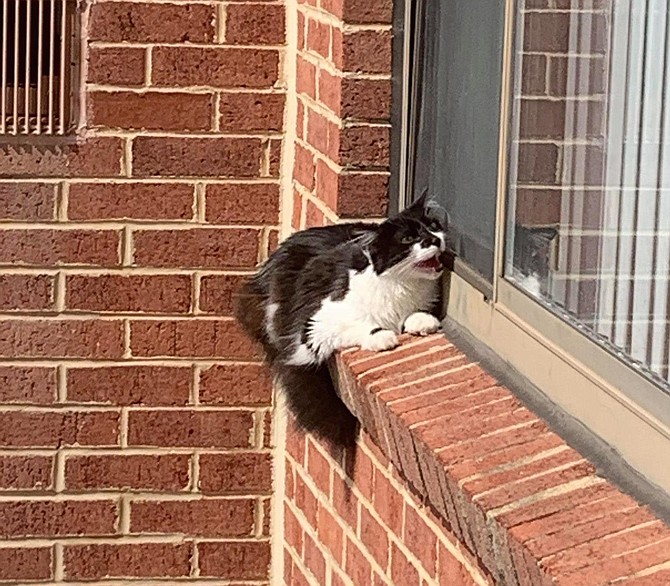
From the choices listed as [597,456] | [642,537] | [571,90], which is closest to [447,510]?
[597,456]

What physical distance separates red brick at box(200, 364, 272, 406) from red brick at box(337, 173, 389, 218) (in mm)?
612

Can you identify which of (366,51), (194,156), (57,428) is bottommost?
(57,428)

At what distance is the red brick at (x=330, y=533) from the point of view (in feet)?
9.31

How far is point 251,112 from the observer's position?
127 inches

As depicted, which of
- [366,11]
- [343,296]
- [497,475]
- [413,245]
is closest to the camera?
[497,475]

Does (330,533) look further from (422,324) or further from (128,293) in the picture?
(128,293)

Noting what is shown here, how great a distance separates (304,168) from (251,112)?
204mm

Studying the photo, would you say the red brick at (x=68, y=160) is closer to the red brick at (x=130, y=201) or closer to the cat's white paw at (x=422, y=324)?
the red brick at (x=130, y=201)

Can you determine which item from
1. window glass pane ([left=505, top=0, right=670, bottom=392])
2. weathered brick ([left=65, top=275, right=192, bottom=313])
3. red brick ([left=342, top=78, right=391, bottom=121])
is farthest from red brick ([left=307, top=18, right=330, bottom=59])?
window glass pane ([left=505, top=0, right=670, bottom=392])

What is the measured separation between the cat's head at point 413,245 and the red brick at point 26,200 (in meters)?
0.94

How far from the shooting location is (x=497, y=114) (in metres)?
2.32

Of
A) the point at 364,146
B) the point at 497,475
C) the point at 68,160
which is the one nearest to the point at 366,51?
the point at 364,146

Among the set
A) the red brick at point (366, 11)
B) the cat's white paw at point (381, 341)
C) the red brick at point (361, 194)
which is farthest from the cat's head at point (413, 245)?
the red brick at point (366, 11)

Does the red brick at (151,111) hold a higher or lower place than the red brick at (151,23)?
lower
